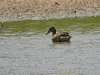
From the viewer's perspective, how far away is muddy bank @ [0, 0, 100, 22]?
23.7 metres

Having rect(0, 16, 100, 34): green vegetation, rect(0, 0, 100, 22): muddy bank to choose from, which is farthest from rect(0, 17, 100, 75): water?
rect(0, 0, 100, 22): muddy bank

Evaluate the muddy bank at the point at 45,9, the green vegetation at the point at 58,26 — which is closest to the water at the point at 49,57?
the green vegetation at the point at 58,26

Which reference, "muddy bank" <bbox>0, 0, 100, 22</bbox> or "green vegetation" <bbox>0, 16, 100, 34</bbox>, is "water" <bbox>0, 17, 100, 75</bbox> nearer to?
"green vegetation" <bbox>0, 16, 100, 34</bbox>

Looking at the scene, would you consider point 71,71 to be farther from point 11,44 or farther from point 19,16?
point 19,16

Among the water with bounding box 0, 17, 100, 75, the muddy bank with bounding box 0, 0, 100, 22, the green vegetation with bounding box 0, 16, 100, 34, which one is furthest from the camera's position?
the muddy bank with bounding box 0, 0, 100, 22

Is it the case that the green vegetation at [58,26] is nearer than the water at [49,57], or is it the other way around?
the water at [49,57]

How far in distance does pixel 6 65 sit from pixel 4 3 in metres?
19.4

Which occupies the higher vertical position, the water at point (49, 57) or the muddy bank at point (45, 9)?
the muddy bank at point (45, 9)

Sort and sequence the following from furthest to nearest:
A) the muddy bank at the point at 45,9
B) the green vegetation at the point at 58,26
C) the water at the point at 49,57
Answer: the muddy bank at the point at 45,9 → the green vegetation at the point at 58,26 → the water at the point at 49,57

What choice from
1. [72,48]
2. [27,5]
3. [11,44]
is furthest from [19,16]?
[72,48]

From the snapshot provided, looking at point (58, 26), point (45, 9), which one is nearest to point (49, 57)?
point (58, 26)

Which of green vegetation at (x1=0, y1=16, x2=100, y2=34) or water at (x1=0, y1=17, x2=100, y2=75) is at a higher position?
green vegetation at (x1=0, y1=16, x2=100, y2=34)

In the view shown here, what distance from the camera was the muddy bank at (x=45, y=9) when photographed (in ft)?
77.9

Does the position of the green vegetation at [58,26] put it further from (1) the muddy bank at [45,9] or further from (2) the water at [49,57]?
(1) the muddy bank at [45,9]
